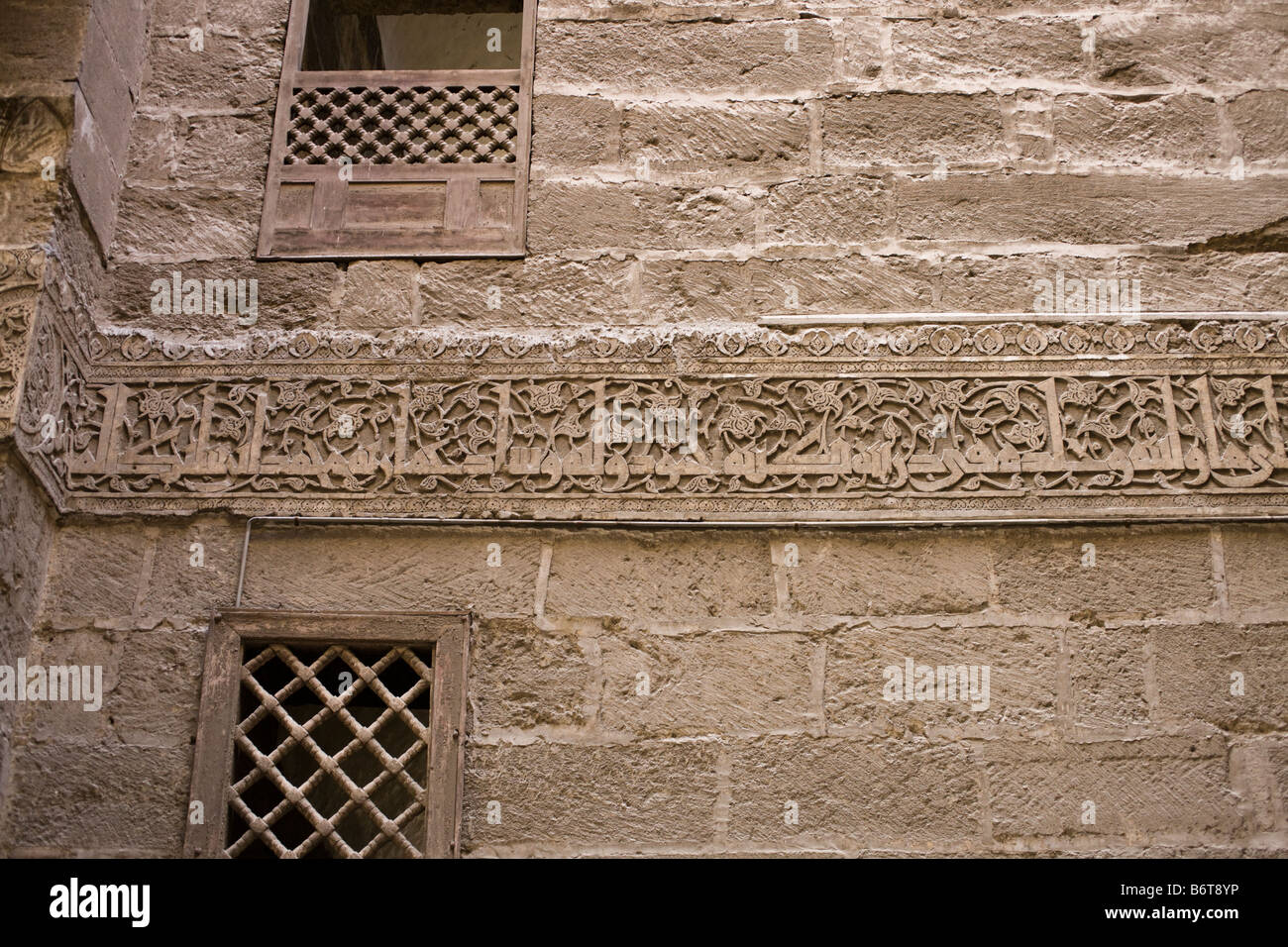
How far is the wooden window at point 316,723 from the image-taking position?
305 cm

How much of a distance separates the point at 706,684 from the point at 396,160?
1.63 metres

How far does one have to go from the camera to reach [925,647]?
3.19 metres

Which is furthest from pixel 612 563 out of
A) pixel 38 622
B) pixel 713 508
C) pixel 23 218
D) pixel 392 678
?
pixel 23 218

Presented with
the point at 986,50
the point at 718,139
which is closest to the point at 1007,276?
Answer: the point at 986,50

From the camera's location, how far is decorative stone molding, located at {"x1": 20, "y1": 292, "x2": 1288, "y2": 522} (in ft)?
10.9

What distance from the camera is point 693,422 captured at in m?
3.40

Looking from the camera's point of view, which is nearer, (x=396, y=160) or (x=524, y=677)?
(x=524, y=677)

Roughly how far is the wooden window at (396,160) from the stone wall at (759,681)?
82cm

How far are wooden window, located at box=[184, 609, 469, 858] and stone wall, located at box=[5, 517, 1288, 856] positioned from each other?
53 mm

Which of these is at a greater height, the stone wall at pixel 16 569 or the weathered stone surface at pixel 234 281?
the weathered stone surface at pixel 234 281

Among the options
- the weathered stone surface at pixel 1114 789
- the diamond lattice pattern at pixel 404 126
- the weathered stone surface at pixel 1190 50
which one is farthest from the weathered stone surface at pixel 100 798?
the weathered stone surface at pixel 1190 50

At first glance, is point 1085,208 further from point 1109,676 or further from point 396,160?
point 396,160

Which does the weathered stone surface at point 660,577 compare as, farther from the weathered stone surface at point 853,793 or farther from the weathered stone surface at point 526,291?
the weathered stone surface at point 526,291

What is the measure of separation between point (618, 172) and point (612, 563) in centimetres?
108
